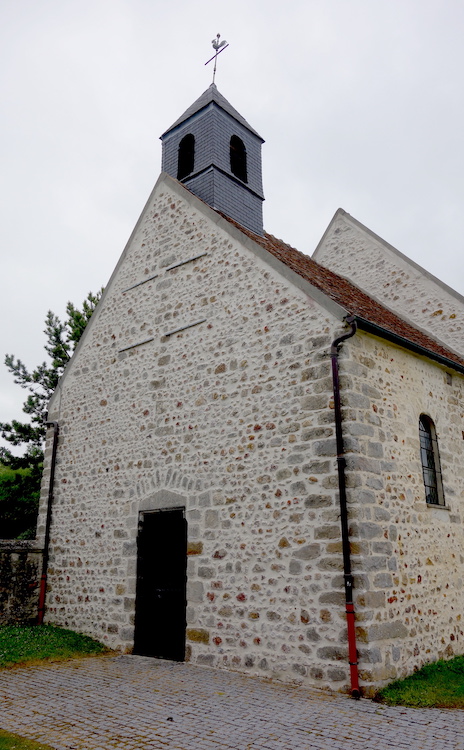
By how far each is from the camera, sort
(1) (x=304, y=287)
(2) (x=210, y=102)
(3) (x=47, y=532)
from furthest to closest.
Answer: (2) (x=210, y=102)
(3) (x=47, y=532)
(1) (x=304, y=287)

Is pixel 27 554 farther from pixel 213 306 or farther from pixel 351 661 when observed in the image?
pixel 351 661

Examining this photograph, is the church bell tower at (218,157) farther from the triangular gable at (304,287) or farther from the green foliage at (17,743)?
the green foliage at (17,743)

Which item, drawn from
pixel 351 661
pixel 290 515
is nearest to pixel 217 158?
pixel 290 515

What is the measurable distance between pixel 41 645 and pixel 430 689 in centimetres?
579

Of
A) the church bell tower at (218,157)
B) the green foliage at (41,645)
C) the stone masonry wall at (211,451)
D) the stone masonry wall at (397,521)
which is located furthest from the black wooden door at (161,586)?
the church bell tower at (218,157)

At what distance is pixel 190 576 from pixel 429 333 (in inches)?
283

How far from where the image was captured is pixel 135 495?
9406mm

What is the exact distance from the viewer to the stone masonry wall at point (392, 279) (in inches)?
464

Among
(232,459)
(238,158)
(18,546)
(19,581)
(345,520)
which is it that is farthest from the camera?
(238,158)

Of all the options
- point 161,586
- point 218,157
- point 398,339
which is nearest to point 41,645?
point 161,586

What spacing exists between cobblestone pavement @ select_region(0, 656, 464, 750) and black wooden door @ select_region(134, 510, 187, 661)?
3.55 ft

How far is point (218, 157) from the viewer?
37.7ft

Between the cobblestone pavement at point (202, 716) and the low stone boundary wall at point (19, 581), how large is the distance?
3.05 metres

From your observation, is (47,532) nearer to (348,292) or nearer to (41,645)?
(41,645)
